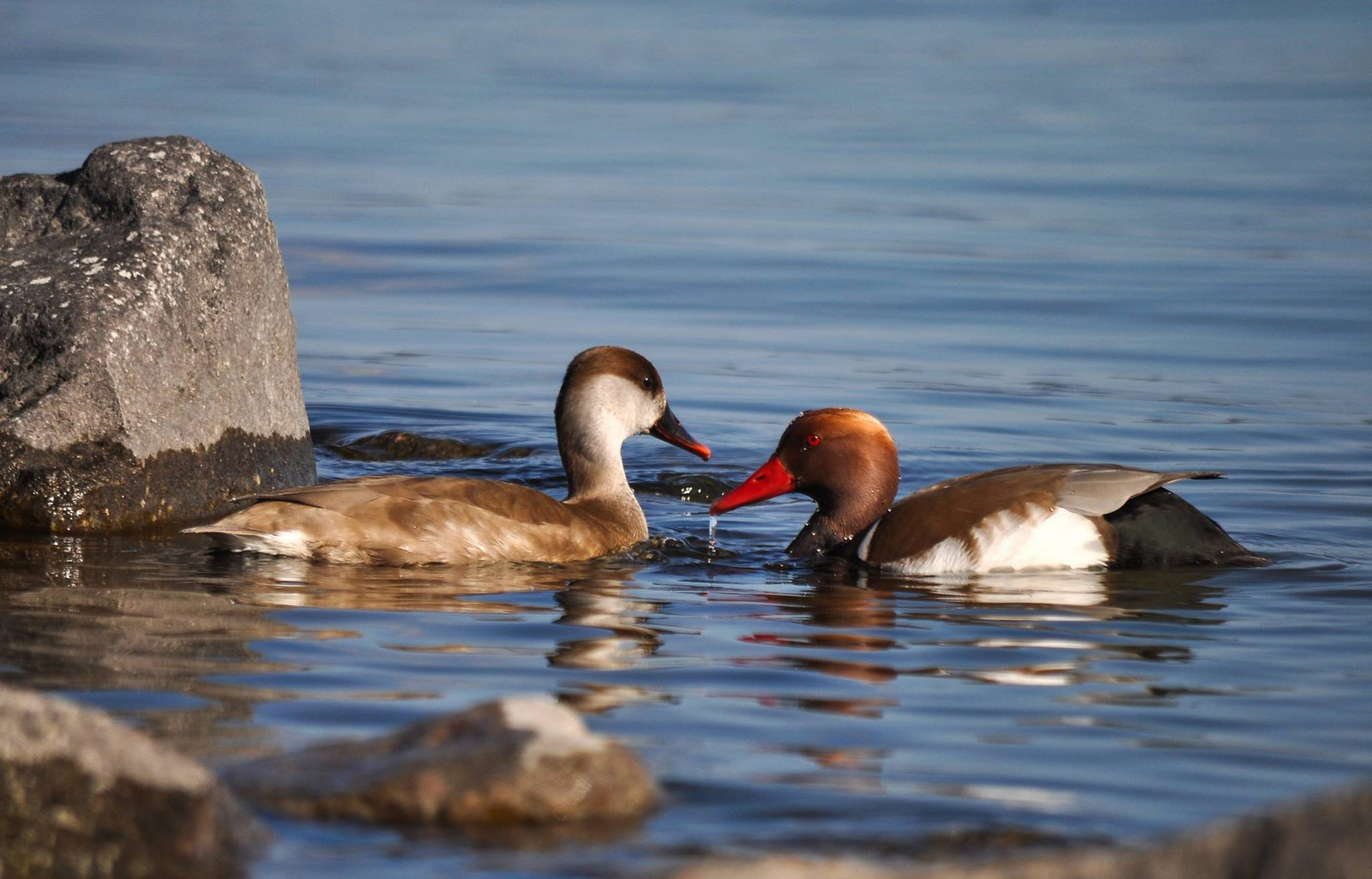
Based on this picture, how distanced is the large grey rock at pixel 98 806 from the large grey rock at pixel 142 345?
164 inches

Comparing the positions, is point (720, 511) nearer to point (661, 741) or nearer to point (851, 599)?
point (851, 599)

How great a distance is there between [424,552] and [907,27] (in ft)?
91.1

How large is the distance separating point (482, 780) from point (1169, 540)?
168 inches

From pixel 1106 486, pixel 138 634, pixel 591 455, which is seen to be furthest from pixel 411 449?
pixel 138 634

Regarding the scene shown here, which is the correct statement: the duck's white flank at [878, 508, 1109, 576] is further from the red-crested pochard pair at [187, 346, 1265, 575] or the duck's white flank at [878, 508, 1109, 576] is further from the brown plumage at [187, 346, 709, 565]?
the brown plumage at [187, 346, 709, 565]

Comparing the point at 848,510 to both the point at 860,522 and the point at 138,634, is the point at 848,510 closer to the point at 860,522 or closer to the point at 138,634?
the point at 860,522

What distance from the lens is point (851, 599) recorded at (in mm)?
7273

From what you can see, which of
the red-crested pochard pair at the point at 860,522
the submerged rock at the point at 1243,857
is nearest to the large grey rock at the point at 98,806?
the submerged rock at the point at 1243,857

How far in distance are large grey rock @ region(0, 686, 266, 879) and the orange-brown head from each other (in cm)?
471

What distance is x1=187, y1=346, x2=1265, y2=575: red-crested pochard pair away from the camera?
24.6 feet

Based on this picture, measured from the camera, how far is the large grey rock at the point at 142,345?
7910mm

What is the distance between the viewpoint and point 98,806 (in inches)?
151

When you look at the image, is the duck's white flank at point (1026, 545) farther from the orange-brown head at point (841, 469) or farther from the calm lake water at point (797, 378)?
the orange-brown head at point (841, 469)

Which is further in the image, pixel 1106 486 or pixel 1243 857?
pixel 1106 486
